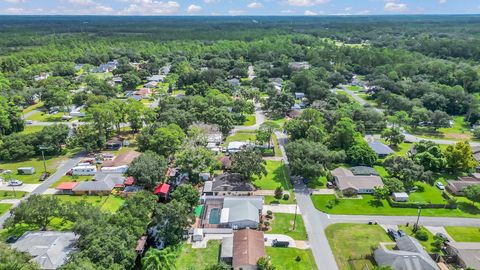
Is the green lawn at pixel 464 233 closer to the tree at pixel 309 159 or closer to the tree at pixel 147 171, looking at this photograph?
the tree at pixel 309 159

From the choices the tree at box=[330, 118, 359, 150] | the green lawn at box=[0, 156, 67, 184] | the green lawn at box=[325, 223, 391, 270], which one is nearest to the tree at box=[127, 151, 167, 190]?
the green lawn at box=[0, 156, 67, 184]

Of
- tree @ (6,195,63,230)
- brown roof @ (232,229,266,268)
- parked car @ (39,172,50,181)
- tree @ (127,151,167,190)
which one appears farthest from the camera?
parked car @ (39,172,50,181)

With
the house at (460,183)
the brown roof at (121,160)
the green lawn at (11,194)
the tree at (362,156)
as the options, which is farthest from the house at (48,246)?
the house at (460,183)

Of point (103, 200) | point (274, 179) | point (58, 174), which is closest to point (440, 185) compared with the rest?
point (274, 179)

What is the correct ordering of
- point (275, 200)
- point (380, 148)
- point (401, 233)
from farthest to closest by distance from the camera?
1. point (380, 148)
2. point (275, 200)
3. point (401, 233)

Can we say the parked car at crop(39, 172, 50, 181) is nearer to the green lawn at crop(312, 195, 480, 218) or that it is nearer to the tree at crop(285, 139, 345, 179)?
the tree at crop(285, 139, 345, 179)

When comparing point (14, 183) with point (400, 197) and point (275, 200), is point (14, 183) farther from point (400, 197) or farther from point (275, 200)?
point (400, 197)

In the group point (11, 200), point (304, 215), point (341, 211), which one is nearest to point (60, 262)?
point (11, 200)
